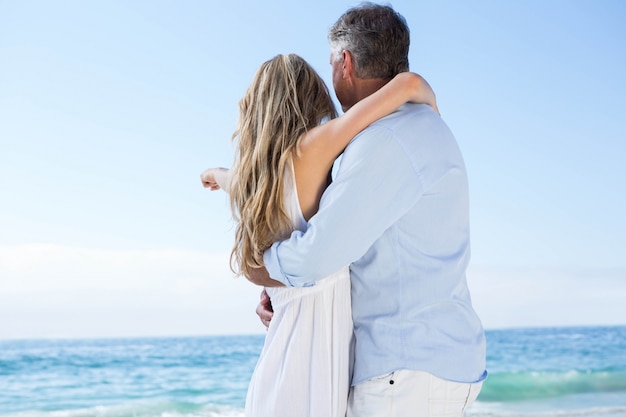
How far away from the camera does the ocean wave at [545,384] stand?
9984 mm

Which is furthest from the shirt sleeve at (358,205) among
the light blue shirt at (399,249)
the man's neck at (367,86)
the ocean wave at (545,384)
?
the ocean wave at (545,384)

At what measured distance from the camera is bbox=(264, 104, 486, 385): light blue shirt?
5.14ft

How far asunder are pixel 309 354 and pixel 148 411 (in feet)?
25.6

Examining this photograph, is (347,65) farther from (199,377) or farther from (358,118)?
(199,377)

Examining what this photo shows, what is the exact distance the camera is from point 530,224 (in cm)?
1509

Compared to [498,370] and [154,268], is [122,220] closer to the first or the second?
[154,268]

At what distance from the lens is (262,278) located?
1.76 meters

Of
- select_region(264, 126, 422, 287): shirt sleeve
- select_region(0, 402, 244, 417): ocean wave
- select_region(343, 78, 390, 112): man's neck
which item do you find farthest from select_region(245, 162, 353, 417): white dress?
select_region(0, 402, 244, 417): ocean wave

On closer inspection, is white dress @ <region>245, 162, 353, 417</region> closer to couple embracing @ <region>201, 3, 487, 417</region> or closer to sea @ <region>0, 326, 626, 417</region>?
couple embracing @ <region>201, 3, 487, 417</region>

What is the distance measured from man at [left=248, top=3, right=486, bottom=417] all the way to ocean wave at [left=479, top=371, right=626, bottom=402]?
26.6 ft

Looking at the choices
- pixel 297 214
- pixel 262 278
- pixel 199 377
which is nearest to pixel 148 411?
pixel 199 377

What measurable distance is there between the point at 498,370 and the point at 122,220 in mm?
8250

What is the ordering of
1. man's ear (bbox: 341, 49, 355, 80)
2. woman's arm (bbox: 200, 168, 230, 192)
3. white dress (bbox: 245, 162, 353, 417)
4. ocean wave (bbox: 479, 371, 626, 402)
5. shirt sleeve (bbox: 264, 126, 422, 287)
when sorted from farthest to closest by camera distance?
ocean wave (bbox: 479, 371, 626, 402) → woman's arm (bbox: 200, 168, 230, 192) → man's ear (bbox: 341, 49, 355, 80) → white dress (bbox: 245, 162, 353, 417) → shirt sleeve (bbox: 264, 126, 422, 287)

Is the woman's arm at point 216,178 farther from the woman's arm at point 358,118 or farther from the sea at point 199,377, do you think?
the sea at point 199,377
